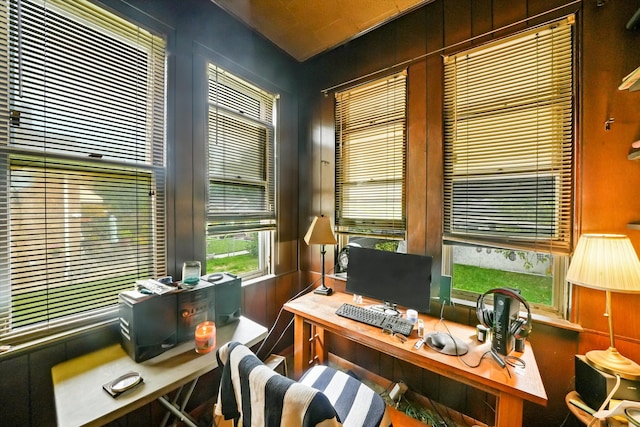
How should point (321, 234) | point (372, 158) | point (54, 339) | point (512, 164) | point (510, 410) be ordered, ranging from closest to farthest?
point (510, 410), point (54, 339), point (512, 164), point (321, 234), point (372, 158)

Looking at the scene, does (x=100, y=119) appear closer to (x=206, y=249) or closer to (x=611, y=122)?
(x=206, y=249)

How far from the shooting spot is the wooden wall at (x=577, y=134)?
4.16 feet

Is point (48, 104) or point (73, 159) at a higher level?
point (48, 104)

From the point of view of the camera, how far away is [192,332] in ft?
→ 4.63

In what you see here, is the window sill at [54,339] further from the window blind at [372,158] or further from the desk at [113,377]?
the window blind at [372,158]

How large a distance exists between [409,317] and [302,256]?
1.28 metres

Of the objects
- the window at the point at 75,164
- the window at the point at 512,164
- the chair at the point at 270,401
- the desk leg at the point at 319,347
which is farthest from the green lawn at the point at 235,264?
the window at the point at 512,164

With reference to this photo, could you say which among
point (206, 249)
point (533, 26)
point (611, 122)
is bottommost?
point (206, 249)

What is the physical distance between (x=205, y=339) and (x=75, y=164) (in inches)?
45.7

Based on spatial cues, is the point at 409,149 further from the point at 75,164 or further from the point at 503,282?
the point at 75,164

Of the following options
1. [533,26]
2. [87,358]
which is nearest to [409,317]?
[87,358]

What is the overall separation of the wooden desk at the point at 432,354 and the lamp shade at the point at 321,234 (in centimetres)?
49

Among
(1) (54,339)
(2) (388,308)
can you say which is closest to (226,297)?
(1) (54,339)

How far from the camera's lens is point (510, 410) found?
3.48ft
